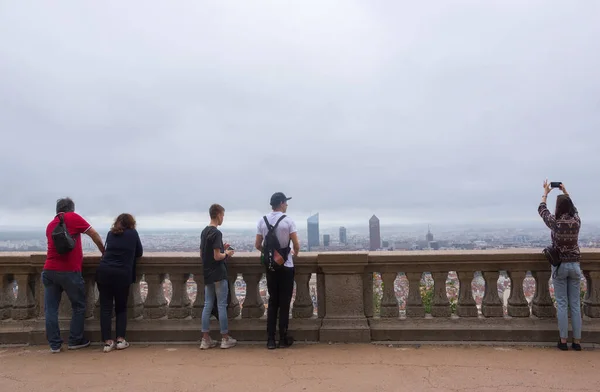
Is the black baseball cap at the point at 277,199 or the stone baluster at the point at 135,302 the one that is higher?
the black baseball cap at the point at 277,199

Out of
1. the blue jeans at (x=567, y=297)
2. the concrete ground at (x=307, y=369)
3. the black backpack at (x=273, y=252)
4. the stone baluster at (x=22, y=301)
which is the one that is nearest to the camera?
the concrete ground at (x=307, y=369)

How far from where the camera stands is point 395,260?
5.22m

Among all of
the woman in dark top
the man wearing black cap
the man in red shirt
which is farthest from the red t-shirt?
the man wearing black cap

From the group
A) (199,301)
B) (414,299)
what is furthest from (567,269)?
(199,301)

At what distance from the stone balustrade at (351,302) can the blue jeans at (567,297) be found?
0.82 ft

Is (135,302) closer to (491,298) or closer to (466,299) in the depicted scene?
(466,299)

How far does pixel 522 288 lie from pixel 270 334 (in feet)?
10.8

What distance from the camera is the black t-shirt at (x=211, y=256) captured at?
4.89m

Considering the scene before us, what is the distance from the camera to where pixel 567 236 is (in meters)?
4.68

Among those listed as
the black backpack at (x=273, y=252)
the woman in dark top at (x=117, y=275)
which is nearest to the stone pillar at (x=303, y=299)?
the black backpack at (x=273, y=252)

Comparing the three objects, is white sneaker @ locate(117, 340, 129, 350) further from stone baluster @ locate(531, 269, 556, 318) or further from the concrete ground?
stone baluster @ locate(531, 269, 556, 318)

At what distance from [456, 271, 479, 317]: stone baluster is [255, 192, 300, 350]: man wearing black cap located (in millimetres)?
2207

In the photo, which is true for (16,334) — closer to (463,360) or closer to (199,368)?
(199,368)

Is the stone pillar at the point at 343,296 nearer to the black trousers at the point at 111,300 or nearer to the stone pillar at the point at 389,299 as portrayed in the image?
the stone pillar at the point at 389,299
